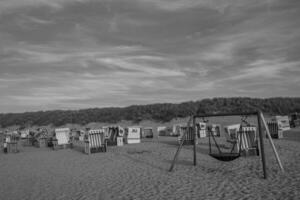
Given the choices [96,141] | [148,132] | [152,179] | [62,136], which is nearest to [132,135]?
[62,136]

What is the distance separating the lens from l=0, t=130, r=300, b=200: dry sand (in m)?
6.39

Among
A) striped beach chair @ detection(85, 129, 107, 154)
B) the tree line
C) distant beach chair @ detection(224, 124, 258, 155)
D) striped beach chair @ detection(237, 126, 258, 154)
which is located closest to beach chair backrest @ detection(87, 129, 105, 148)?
striped beach chair @ detection(85, 129, 107, 154)

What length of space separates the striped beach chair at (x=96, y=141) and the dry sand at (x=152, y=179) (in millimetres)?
2519

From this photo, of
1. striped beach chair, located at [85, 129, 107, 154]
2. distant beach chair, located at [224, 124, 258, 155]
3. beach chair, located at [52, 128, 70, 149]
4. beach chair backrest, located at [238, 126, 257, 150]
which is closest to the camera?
distant beach chair, located at [224, 124, 258, 155]

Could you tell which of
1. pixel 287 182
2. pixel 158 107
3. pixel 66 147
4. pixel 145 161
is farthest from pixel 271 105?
pixel 287 182

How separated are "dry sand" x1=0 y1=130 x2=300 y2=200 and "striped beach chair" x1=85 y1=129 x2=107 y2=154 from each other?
8.26 ft

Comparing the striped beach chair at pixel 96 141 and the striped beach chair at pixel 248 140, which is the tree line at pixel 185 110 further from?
the striped beach chair at pixel 248 140

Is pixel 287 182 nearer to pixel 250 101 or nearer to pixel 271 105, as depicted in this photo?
pixel 271 105

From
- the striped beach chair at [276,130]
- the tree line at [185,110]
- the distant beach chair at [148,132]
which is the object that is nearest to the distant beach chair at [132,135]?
the distant beach chair at [148,132]

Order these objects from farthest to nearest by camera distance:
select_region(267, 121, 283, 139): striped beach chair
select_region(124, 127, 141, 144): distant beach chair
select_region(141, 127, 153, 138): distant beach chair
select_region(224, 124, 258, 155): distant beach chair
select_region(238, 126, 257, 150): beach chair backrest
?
select_region(141, 127, 153, 138): distant beach chair
select_region(124, 127, 141, 144): distant beach chair
select_region(267, 121, 283, 139): striped beach chair
select_region(238, 126, 257, 150): beach chair backrest
select_region(224, 124, 258, 155): distant beach chair

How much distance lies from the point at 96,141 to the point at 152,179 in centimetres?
702

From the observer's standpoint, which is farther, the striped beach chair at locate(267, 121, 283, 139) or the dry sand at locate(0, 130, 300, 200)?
the striped beach chair at locate(267, 121, 283, 139)

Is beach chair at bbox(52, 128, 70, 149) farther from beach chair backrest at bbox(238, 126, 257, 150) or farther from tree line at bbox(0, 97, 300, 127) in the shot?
tree line at bbox(0, 97, 300, 127)

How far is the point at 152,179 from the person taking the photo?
7.93 m
